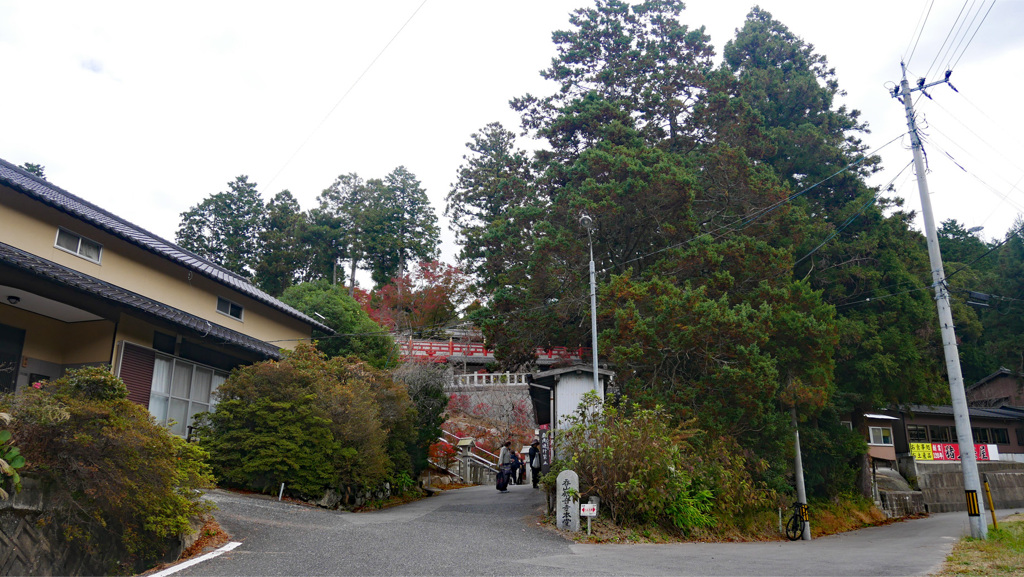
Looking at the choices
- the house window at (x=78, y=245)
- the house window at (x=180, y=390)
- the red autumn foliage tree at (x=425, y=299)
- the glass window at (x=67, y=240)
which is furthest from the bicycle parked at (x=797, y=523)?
the red autumn foliage tree at (x=425, y=299)

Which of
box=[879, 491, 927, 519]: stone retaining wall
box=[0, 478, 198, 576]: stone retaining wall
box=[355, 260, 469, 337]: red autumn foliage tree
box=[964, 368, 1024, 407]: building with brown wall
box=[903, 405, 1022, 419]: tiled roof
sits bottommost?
box=[879, 491, 927, 519]: stone retaining wall

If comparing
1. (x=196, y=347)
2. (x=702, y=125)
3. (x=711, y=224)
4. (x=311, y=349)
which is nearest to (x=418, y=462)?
(x=311, y=349)

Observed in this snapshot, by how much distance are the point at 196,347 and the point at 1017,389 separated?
4425 cm

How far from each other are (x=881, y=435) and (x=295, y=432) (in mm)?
31939

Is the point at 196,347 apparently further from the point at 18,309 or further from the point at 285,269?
the point at 285,269

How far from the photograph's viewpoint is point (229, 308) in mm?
19750

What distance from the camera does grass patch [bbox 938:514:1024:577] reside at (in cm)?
845

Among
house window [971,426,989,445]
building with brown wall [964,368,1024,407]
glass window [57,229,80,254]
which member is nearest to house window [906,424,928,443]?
house window [971,426,989,445]

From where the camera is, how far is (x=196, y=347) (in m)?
17.5

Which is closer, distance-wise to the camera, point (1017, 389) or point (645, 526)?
point (645, 526)

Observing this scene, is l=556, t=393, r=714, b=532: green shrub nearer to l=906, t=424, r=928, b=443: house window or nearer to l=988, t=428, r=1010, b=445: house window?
l=906, t=424, r=928, b=443: house window

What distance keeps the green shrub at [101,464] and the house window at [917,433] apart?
38762mm

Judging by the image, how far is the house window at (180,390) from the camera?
16000 millimetres

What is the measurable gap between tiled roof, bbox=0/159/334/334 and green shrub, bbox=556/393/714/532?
11.3m
